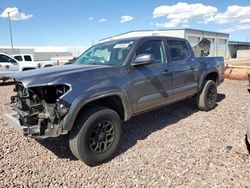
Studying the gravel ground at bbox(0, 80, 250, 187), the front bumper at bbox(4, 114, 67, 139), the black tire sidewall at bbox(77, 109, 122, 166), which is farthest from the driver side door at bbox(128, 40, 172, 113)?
the front bumper at bbox(4, 114, 67, 139)

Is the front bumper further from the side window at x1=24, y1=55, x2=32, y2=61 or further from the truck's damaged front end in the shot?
the side window at x1=24, y1=55, x2=32, y2=61

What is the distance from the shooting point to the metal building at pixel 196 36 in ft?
124

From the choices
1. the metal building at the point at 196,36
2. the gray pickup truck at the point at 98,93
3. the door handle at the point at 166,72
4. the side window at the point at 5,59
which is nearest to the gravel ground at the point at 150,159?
the gray pickup truck at the point at 98,93

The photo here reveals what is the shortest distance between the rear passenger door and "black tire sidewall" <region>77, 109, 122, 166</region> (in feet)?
5.70

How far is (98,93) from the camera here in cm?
358

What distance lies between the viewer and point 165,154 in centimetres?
397

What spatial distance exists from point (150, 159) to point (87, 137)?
1.06 metres

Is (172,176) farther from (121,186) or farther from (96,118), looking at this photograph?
(96,118)

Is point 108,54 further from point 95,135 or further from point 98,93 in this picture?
point 95,135

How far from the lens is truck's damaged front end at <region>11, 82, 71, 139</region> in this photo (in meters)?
3.29

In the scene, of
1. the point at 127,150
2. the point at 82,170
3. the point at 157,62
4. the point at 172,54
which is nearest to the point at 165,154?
the point at 127,150

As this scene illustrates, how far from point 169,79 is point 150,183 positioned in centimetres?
235

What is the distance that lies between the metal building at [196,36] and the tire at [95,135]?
35416 mm

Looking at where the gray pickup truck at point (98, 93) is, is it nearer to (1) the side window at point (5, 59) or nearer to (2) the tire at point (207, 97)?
(2) the tire at point (207, 97)
